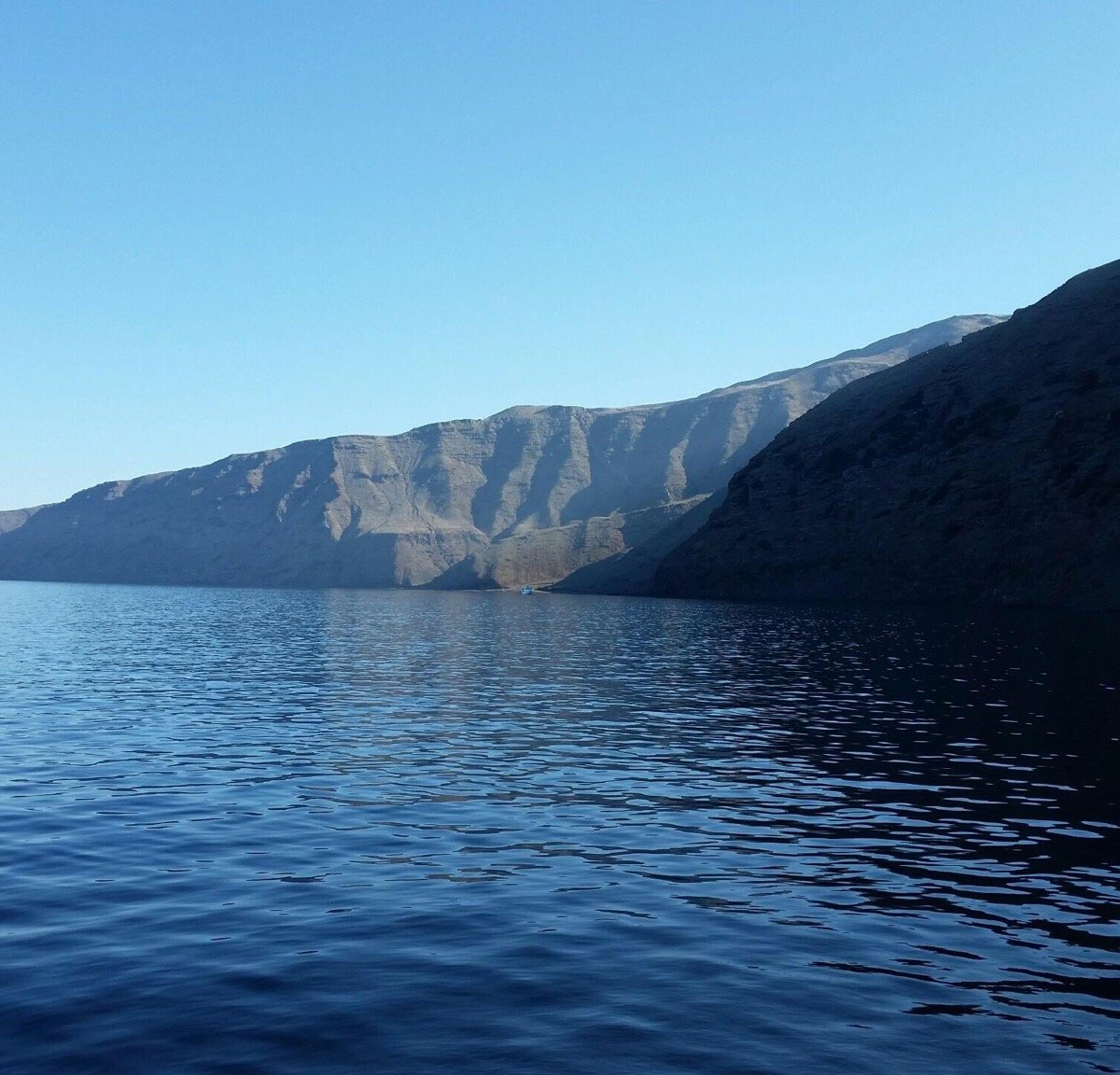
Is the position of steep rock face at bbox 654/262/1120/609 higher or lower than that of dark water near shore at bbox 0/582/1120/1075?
higher

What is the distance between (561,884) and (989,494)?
507ft

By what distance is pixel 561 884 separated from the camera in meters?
21.4

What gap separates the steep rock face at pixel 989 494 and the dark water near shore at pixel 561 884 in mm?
102062

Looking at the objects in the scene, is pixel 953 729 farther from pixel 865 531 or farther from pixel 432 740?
pixel 865 531

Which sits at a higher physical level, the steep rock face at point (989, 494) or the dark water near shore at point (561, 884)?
the steep rock face at point (989, 494)

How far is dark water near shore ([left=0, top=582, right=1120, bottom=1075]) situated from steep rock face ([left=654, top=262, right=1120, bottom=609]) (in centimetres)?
10206

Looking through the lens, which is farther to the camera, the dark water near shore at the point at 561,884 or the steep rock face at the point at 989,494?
the steep rock face at the point at 989,494

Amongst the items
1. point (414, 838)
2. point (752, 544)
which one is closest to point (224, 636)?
point (414, 838)

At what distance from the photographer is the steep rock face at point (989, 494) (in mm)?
143000

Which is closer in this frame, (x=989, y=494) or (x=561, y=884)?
(x=561, y=884)

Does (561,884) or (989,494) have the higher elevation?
(989,494)

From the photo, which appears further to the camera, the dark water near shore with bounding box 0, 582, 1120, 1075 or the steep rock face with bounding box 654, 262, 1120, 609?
the steep rock face with bounding box 654, 262, 1120, 609

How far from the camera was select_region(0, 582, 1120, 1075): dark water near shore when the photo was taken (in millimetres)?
14125

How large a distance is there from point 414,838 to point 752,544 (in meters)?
177
